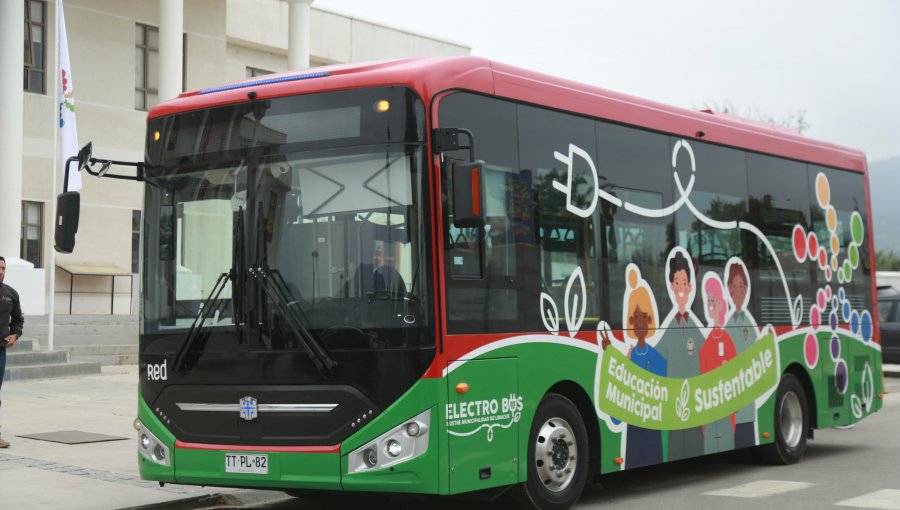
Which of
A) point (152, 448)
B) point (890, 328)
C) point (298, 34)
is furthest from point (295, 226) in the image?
point (298, 34)

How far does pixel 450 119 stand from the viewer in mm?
8398

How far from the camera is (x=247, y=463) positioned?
8.31 meters

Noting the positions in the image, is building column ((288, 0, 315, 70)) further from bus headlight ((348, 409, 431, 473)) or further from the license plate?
bus headlight ((348, 409, 431, 473))

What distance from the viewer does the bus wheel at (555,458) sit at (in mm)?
8945

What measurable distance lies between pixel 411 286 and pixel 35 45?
2213 cm

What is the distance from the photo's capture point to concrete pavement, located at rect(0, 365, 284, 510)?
9.62 metres

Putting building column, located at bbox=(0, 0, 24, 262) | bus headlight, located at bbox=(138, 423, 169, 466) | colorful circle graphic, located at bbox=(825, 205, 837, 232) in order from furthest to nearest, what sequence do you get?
building column, located at bbox=(0, 0, 24, 262), colorful circle graphic, located at bbox=(825, 205, 837, 232), bus headlight, located at bbox=(138, 423, 169, 466)

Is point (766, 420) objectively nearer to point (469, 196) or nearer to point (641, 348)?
point (641, 348)

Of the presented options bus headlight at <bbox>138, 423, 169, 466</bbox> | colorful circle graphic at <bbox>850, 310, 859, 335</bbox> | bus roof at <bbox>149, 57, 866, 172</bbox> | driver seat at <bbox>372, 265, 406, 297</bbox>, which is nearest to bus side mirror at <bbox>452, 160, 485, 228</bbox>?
driver seat at <bbox>372, 265, 406, 297</bbox>

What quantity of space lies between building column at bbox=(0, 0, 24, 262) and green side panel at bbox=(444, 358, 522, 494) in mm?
18573

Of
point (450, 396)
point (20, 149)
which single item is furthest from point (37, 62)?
point (450, 396)

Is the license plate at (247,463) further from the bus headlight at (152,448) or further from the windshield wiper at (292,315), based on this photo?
the windshield wiper at (292,315)

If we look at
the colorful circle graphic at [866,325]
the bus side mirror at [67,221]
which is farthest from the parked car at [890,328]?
the bus side mirror at [67,221]

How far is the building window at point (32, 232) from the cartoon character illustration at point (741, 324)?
1951 centimetres
